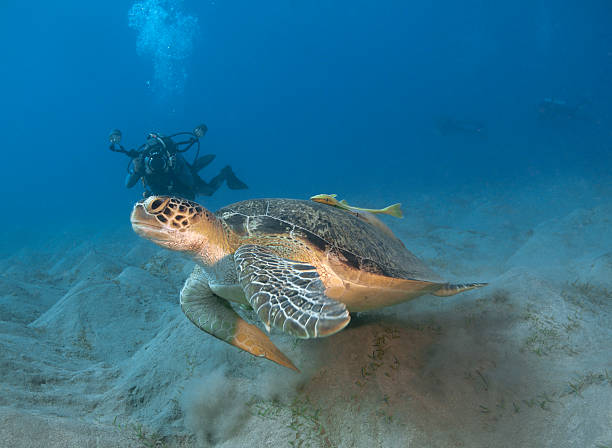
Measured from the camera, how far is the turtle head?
5.94 feet

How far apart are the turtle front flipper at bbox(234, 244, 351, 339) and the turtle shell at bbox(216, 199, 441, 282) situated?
0.32 meters

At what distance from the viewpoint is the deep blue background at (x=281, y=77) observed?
47594 mm

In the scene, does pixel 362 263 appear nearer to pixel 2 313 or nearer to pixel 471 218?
pixel 2 313

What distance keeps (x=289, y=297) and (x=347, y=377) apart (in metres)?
0.84

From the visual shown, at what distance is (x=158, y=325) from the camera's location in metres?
3.21

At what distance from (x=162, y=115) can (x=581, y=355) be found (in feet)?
344

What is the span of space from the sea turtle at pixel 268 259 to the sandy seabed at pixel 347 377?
288mm

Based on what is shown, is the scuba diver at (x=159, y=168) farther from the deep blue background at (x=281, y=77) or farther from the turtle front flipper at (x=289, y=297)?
the deep blue background at (x=281, y=77)

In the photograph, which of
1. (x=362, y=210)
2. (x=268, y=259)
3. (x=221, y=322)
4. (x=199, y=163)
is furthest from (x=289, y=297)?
(x=199, y=163)

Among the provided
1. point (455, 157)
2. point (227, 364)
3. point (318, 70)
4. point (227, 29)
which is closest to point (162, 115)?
point (227, 29)

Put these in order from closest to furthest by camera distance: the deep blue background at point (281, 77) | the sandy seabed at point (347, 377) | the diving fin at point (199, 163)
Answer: the sandy seabed at point (347, 377) → the diving fin at point (199, 163) → the deep blue background at point (281, 77)

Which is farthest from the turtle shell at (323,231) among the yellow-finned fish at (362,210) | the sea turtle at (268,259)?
the yellow-finned fish at (362,210)

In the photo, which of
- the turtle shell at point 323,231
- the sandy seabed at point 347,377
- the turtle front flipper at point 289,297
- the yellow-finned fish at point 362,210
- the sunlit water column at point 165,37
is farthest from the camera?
the sunlit water column at point 165,37

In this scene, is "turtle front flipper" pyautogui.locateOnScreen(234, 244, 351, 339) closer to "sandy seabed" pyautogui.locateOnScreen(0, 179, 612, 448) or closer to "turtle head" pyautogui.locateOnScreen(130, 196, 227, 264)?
"turtle head" pyautogui.locateOnScreen(130, 196, 227, 264)
